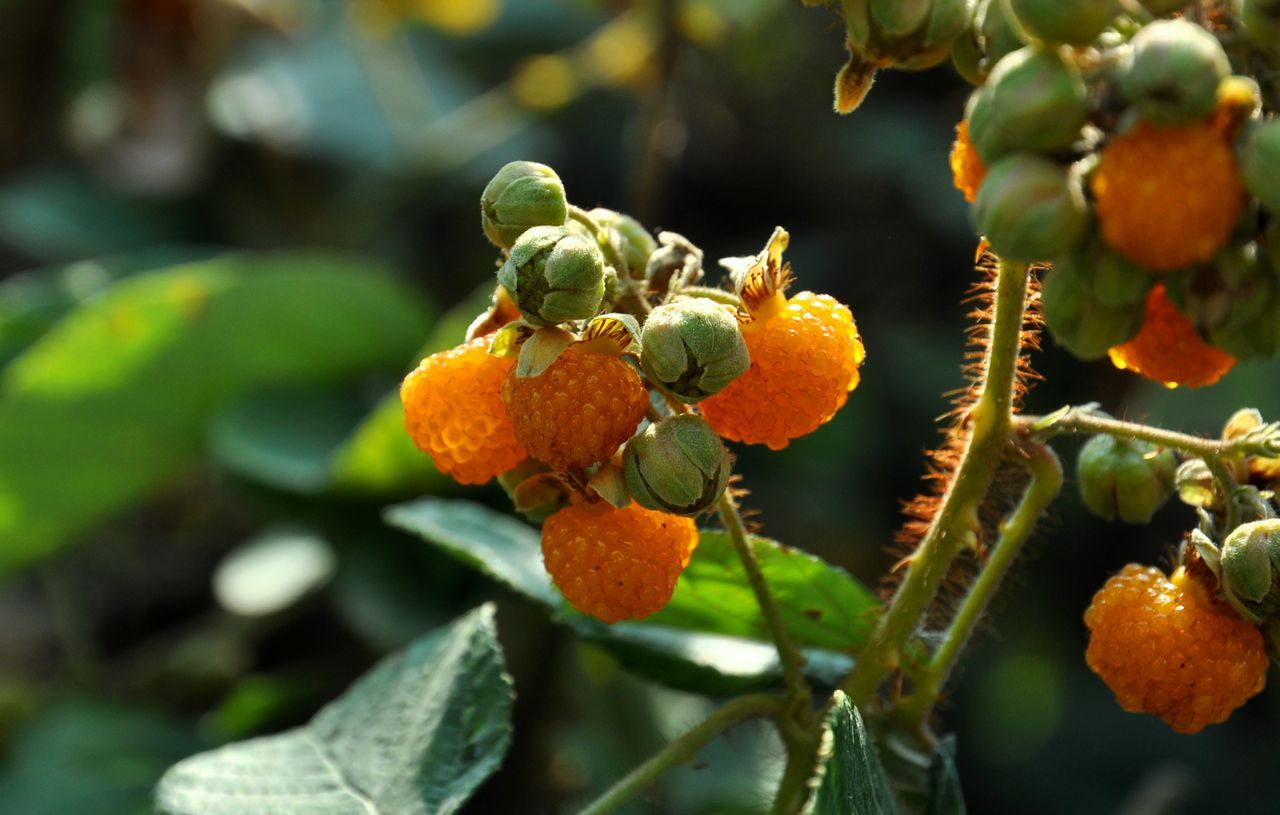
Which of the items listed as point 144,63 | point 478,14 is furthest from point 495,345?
point 144,63

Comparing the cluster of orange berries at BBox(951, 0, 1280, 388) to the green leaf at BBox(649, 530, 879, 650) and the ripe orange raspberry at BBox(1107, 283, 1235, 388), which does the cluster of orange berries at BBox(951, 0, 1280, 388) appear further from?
the green leaf at BBox(649, 530, 879, 650)

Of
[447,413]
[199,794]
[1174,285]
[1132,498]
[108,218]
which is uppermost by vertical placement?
[1174,285]

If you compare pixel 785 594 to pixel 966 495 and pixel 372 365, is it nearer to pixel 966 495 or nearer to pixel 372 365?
pixel 966 495

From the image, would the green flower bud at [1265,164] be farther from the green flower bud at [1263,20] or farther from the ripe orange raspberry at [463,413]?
the ripe orange raspberry at [463,413]

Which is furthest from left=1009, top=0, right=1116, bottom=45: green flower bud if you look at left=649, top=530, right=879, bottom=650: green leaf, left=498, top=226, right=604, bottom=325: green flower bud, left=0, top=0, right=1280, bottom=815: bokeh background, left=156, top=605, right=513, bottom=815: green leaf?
left=0, top=0, right=1280, bottom=815: bokeh background

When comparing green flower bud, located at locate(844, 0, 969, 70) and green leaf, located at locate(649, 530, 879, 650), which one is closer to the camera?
green flower bud, located at locate(844, 0, 969, 70)

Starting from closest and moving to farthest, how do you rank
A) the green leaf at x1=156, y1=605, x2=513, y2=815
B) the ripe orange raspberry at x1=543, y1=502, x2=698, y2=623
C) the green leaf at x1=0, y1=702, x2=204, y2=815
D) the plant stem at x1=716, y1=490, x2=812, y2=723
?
the ripe orange raspberry at x1=543, y1=502, x2=698, y2=623 < the plant stem at x1=716, y1=490, x2=812, y2=723 < the green leaf at x1=156, y1=605, x2=513, y2=815 < the green leaf at x1=0, y1=702, x2=204, y2=815

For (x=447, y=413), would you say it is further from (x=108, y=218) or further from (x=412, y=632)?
(x=108, y=218)

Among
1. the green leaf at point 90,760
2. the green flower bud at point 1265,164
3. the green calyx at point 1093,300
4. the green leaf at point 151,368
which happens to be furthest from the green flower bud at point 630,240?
the green leaf at point 151,368
